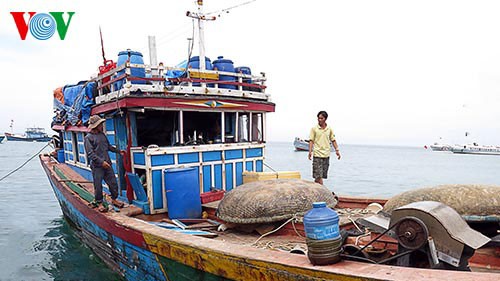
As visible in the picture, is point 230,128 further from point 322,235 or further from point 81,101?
point 322,235

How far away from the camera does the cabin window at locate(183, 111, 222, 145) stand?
25.5ft

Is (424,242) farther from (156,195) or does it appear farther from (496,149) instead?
(496,149)

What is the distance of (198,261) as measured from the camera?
11.7 ft

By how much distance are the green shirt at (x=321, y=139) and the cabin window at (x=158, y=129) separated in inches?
111

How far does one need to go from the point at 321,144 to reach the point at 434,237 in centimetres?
410

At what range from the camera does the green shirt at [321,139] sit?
265 inches

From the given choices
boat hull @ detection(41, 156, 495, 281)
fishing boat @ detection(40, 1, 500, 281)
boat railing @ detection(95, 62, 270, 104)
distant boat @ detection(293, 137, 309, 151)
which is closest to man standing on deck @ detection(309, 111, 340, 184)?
fishing boat @ detection(40, 1, 500, 281)

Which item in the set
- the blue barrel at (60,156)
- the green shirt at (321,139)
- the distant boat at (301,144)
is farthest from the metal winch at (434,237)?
the distant boat at (301,144)

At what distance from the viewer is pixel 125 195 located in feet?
21.6

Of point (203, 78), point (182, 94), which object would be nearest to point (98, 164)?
point (182, 94)

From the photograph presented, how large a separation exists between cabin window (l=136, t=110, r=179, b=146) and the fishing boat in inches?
0.9

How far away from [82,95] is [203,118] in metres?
2.68

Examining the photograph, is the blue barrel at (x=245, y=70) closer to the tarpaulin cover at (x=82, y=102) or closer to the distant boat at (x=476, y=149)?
the tarpaulin cover at (x=82, y=102)

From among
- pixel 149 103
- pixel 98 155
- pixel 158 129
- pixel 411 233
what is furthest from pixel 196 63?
pixel 411 233
